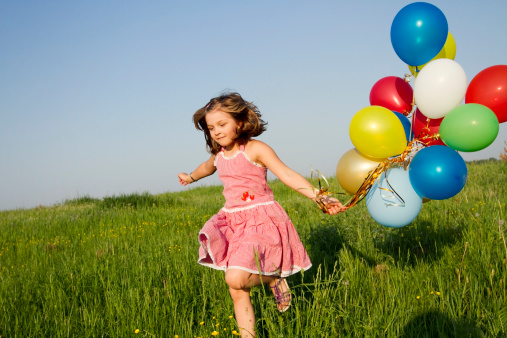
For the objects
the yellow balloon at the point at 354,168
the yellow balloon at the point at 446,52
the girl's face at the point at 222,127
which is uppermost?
the yellow balloon at the point at 446,52

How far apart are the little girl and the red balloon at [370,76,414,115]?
103 cm

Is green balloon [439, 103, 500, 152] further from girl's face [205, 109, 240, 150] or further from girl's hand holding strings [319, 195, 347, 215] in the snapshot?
girl's face [205, 109, 240, 150]

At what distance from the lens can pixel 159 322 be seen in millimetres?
2945

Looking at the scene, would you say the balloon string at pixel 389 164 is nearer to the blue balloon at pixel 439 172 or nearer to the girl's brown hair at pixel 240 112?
the blue balloon at pixel 439 172

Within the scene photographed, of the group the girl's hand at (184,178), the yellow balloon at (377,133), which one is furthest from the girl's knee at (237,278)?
the girl's hand at (184,178)

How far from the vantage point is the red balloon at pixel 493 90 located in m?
2.85

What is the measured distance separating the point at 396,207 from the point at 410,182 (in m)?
0.22

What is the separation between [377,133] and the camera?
9.31ft

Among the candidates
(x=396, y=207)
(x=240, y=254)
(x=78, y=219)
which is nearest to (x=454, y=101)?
(x=396, y=207)

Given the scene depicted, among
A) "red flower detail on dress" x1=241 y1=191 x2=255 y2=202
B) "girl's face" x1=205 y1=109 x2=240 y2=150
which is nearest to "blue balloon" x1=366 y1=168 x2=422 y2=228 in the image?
"red flower detail on dress" x1=241 y1=191 x2=255 y2=202

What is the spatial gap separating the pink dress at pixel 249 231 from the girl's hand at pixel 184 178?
639mm

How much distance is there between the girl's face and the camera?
3.19 m

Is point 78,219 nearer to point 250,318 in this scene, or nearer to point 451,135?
point 250,318

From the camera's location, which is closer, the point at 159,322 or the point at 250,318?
the point at 250,318
